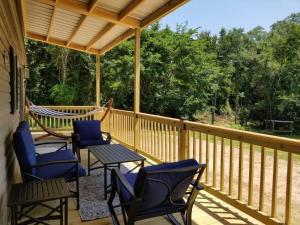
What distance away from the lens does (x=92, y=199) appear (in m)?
3.34

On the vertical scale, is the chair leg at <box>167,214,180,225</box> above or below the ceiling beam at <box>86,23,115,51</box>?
below

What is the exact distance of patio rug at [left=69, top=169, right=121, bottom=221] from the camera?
2912 mm

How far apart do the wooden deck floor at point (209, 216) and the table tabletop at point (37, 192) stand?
53 centimetres

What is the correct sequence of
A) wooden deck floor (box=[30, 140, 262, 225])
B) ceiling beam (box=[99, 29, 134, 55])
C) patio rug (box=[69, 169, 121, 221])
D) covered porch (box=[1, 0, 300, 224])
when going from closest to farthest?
covered porch (box=[1, 0, 300, 224]) → wooden deck floor (box=[30, 140, 262, 225]) → patio rug (box=[69, 169, 121, 221]) → ceiling beam (box=[99, 29, 134, 55])

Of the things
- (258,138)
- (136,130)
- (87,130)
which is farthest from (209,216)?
(136,130)

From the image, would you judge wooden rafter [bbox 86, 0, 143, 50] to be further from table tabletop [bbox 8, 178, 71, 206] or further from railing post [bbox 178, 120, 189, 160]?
table tabletop [bbox 8, 178, 71, 206]

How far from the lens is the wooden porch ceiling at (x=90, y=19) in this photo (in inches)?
179

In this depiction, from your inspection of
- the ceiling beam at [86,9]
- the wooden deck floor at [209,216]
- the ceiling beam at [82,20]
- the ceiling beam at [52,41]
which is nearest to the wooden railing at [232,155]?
the wooden deck floor at [209,216]

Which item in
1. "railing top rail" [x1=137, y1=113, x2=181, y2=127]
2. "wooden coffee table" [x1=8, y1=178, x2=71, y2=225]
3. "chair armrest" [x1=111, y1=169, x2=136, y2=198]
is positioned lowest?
"wooden coffee table" [x1=8, y1=178, x2=71, y2=225]

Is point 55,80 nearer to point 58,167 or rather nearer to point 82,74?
point 82,74

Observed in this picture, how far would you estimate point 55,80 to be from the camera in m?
14.8

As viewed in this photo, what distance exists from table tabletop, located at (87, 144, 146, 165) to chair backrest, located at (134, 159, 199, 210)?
1.22 m

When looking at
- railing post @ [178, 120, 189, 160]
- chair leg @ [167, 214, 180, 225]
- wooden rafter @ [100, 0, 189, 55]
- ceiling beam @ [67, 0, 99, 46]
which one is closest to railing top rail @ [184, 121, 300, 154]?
railing post @ [178, 120, 189, 160]

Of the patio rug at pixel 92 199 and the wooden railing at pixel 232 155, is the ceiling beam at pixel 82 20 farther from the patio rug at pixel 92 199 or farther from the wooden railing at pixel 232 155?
the patio rug at pixel 92 199
